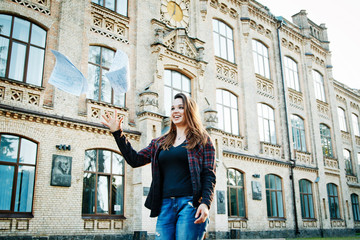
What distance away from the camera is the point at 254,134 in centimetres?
2073

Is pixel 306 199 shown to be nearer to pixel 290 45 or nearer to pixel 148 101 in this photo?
pixel 290 45

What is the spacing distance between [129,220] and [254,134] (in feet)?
33.4

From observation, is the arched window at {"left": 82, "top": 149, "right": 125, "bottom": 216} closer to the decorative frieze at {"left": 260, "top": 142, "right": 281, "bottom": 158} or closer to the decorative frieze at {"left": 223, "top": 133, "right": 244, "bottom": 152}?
the decorative frieze at {"left": 223, "top": 133, "right": 244, "bottom": 152}

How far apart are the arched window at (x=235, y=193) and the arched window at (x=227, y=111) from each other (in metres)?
2.56

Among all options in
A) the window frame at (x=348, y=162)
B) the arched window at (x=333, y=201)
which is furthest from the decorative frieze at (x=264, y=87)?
the window frame at (x=348, y=162)

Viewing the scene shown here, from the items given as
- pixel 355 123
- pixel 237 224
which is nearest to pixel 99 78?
pixel 237 224

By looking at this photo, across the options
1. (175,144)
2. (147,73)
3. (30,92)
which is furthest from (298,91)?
(175,144)

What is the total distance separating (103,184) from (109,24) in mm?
7162

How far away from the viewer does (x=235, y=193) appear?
730 inches

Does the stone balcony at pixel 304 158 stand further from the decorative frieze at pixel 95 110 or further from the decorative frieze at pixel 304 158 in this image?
the decorative frieze at pixel 95 110

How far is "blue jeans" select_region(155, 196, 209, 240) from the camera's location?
124 inches

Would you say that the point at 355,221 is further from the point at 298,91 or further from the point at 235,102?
the point at 235,102

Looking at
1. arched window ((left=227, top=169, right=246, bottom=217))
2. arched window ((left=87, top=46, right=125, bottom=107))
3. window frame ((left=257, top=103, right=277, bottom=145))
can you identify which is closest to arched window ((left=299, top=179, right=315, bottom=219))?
window frame ((left=257, top=103, right=277, bottom=145))

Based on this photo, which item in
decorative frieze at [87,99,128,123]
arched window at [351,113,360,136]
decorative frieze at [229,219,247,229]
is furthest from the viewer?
arched window at [351,113,360,136]
